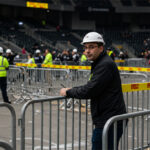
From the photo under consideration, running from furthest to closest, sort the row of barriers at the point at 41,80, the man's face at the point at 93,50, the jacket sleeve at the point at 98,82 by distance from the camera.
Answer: the row of barriers at the point at 41,80 < the man's face at the point at 93,50 < the jacket sleeve at the point at 98,82

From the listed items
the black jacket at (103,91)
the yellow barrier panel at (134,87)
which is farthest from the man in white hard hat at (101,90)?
the yellow barrier panel at (134,87)

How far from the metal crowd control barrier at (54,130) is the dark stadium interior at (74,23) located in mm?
30163

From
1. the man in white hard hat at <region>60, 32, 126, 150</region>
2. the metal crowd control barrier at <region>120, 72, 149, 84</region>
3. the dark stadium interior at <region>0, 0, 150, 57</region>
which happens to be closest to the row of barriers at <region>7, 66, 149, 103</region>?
the metal crowd control barrier at <region>120, 72, 149, 84</region>

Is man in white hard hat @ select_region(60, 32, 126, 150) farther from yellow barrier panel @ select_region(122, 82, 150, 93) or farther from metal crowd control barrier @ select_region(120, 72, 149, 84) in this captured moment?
metal crowd control barrier @ select_region(120, 72, 149, 84)

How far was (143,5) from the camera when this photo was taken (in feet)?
165

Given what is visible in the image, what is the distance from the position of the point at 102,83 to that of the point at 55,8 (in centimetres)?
4354

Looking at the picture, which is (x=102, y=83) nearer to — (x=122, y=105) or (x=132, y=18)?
(x=122, y=105)

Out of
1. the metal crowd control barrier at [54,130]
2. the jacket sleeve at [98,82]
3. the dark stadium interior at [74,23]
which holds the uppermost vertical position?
the dark stadium interior at [74,23]

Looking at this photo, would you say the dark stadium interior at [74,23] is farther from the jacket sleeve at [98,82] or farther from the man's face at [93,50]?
the jacket sleeve at [98,82]

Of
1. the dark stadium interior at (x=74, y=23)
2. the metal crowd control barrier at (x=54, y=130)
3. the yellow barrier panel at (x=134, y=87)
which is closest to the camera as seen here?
the metal crowd control barrier at (x=54, y=130)

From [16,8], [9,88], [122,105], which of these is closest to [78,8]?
[16,8]

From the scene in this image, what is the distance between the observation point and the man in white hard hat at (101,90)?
4.57 meters

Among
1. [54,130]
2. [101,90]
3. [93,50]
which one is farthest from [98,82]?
[54,130]

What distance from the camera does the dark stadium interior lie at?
42.6 m
